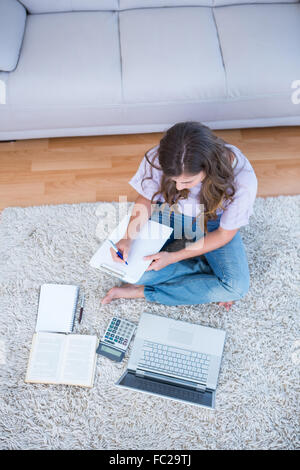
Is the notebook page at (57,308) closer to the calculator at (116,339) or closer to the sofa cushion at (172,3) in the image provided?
the calculator at (116,339)

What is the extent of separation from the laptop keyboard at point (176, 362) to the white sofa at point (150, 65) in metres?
1.07

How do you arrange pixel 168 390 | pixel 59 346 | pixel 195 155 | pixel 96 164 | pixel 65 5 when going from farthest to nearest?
1. pixel 96 164
2. pixel 65 5
3. pixel 59 346
4. pixel 168 390
5. pixel 195 155

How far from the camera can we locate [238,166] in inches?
44.5

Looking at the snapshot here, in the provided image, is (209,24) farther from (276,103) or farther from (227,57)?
(276,103)

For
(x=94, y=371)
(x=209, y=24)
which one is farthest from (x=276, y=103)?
(x=94, y=371)

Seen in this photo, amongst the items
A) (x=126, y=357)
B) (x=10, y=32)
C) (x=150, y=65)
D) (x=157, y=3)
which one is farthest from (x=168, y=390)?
(x=157, y=3)

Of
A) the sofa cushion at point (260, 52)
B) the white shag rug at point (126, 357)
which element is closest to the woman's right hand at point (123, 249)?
the white shag rug at point (126, 357)

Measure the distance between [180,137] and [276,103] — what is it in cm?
96

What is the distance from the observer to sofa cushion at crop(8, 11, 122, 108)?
1582 millimetres

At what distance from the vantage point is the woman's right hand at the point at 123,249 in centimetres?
133

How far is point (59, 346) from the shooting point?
4.67 feet

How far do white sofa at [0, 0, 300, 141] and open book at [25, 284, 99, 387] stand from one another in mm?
849

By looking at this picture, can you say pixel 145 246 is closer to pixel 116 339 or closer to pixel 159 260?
pixel 159 260

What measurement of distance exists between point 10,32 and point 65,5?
0.34m
